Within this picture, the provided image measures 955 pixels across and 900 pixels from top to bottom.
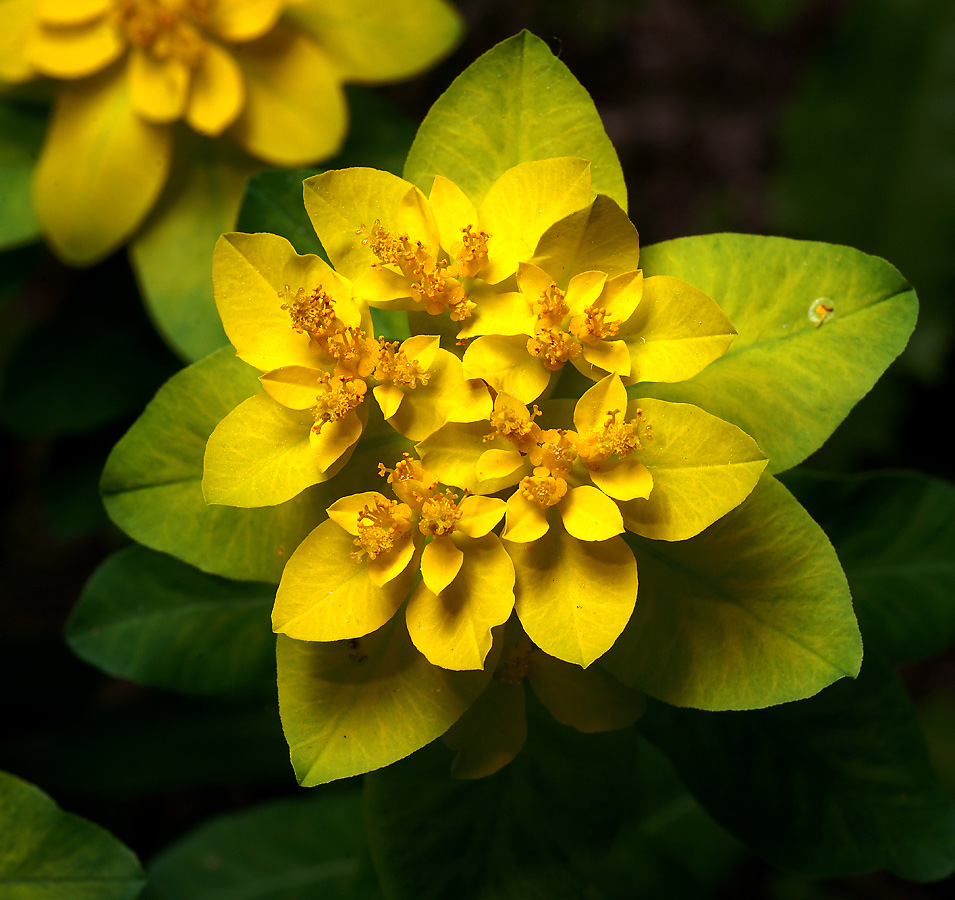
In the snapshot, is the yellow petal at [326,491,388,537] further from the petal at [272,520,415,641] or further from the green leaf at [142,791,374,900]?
the green leaf at [142,791,374,900]

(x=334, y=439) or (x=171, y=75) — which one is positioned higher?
(x=171, y=75)

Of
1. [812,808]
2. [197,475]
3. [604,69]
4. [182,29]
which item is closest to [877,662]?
[812,808]

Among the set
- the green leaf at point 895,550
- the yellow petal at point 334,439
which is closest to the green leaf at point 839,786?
the green leaf at point 895,550

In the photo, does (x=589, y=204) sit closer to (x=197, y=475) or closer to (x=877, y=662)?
(x=197, y=475)

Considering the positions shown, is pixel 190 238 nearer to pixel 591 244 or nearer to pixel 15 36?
pixel 15 36

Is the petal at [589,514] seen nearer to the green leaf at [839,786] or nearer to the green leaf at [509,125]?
the green leaf at [509,125]

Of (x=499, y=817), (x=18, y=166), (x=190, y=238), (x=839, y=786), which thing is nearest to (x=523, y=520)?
(x=499, y=817)
